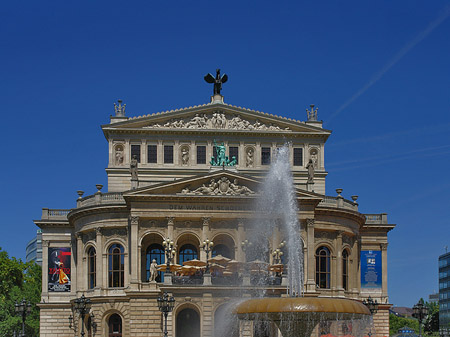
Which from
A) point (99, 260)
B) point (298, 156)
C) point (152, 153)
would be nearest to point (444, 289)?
point (298, 156)

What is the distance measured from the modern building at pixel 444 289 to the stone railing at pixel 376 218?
57.3 metres

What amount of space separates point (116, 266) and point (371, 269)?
66.1 feet

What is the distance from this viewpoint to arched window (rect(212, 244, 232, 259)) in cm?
5653

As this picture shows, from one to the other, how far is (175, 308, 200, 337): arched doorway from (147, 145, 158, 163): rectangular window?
569 inches

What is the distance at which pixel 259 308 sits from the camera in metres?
27.7

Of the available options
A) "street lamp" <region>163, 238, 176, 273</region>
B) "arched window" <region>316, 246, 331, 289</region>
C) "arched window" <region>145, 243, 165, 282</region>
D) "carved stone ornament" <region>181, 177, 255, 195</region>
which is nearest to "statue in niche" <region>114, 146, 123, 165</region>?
"arched window" <region>145, 243, 165, 282</region>

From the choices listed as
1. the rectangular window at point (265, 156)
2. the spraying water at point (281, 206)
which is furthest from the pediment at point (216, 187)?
the rectangular window at point (265, 156)

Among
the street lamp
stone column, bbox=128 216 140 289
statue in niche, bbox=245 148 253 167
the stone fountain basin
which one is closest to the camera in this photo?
the stone fountain basin

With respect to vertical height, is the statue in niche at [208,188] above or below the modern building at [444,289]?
above

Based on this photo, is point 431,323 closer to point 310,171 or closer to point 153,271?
point 310,171

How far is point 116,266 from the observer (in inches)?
2223

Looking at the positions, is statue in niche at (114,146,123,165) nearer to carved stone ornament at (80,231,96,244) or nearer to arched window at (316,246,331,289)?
carved stone ornament at (80,231,96,244)

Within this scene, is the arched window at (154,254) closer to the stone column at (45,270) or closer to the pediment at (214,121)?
the stone column at (45,270)

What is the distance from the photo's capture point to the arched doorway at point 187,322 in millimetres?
51844
